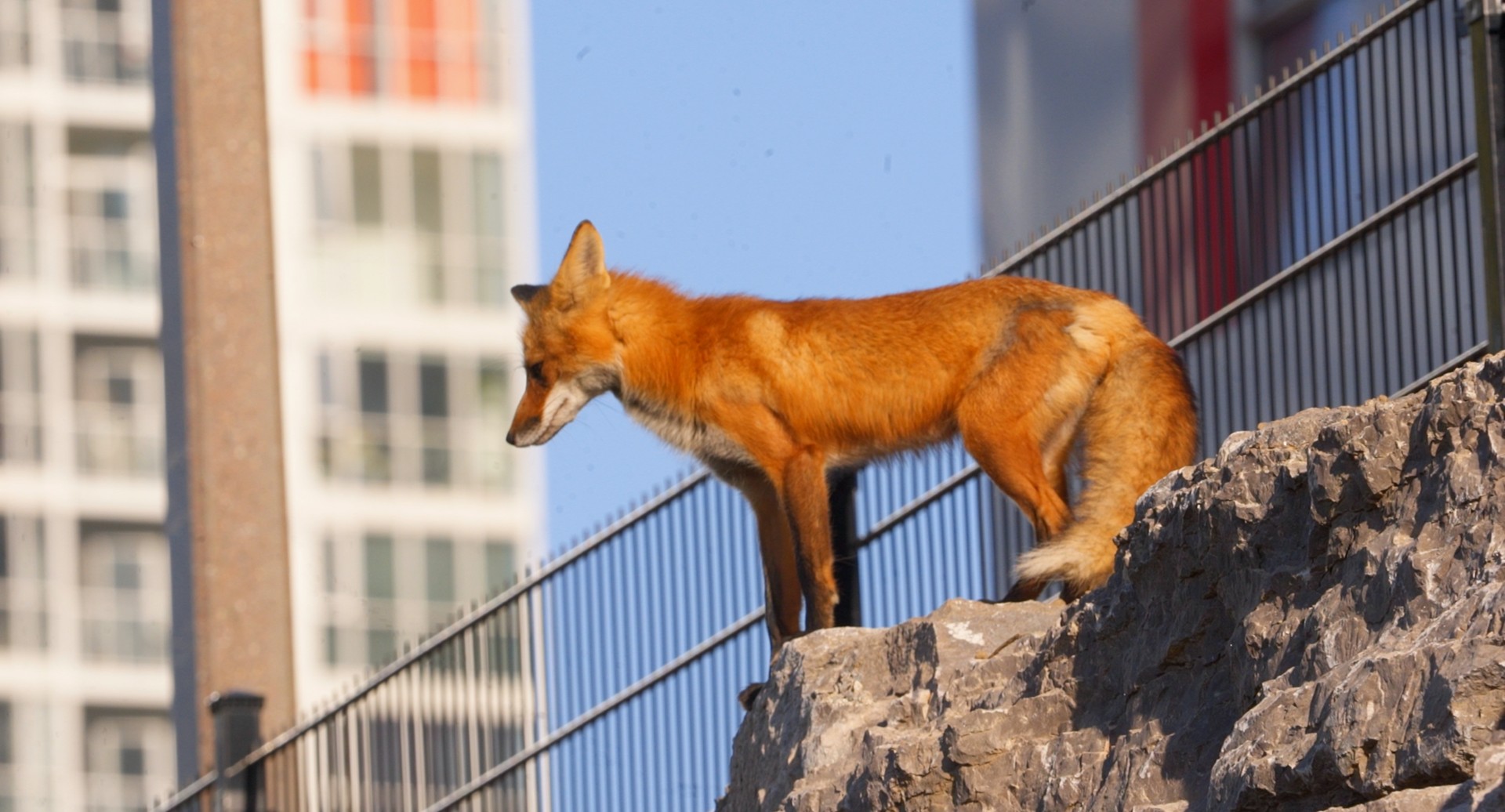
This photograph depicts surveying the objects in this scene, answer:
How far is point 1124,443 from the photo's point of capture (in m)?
7.33

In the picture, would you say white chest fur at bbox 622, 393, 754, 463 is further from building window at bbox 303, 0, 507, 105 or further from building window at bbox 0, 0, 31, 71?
building window at bbox 0, 0, 31, 71

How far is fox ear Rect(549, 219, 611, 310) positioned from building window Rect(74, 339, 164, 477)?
1431 inches

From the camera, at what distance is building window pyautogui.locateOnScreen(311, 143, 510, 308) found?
3959 centimetres

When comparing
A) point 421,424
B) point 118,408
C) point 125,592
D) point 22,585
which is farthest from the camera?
point 118,408

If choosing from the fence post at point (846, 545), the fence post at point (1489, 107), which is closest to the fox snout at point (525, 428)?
the fence post at point (846, 545)

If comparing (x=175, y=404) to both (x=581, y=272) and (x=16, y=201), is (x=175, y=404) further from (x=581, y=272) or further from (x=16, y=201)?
(x=16, y=201)

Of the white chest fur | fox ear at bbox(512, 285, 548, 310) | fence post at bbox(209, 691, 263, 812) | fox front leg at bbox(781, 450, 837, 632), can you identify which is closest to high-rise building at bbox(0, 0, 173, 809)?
fence post at bbox(209, 691, 263, 812)

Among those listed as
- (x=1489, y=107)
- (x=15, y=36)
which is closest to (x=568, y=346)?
(x=1489, y=107)

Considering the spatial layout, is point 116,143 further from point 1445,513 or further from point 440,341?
point 1445,513

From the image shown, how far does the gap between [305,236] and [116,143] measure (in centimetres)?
728

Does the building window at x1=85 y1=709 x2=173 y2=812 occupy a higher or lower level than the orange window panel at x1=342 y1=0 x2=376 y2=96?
lower

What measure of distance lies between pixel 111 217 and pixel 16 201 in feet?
5.90

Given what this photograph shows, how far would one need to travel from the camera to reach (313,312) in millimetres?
38375

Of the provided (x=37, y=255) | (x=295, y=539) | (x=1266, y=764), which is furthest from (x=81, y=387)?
(x=1266, y=764)
